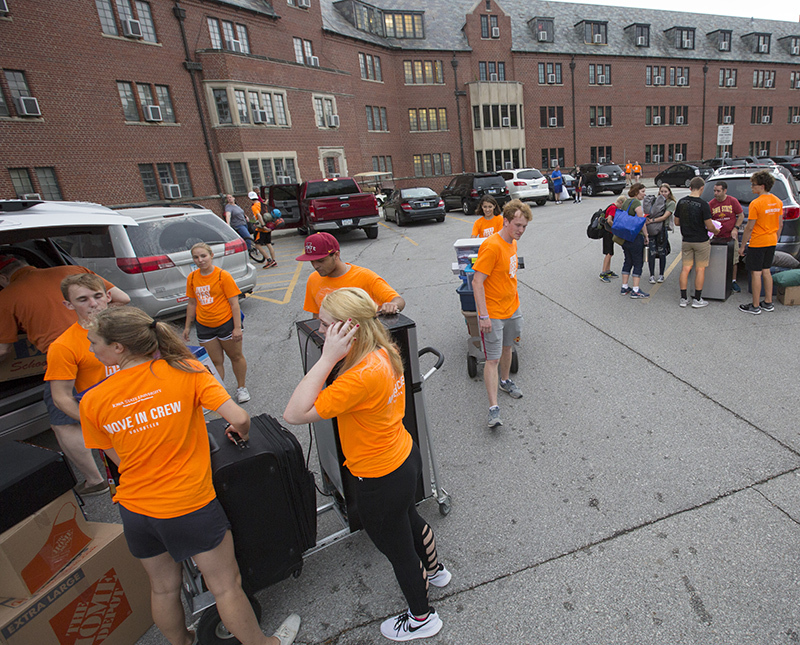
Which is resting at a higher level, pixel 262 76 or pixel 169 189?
pixel 262 76

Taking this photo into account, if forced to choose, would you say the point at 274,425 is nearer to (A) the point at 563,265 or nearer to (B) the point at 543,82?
(A) the point at 563,265

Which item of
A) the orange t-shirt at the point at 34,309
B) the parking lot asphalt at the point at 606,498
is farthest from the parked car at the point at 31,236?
the parking lot asphalt at the point at 606,498

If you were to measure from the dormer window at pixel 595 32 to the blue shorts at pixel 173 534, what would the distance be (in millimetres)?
45270

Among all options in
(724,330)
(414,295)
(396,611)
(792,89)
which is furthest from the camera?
(792,89)

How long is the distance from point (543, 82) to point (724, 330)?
36.3m

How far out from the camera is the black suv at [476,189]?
17922 millimetres

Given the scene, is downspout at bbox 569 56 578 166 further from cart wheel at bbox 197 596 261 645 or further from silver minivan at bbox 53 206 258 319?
cart wheel at bbox 197 596 261 645

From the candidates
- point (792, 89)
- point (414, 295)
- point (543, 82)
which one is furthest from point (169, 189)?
point (792, 89)

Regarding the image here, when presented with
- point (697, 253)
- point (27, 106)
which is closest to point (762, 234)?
point (697, 253)

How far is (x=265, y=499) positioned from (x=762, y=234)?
6.99 metres

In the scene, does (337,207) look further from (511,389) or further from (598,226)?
(511,389)

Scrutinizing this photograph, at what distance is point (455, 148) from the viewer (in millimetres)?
34938

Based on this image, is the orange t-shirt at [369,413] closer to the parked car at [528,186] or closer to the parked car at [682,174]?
A: the parked car at [528,186]

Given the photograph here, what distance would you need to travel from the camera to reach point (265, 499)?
237 cm
